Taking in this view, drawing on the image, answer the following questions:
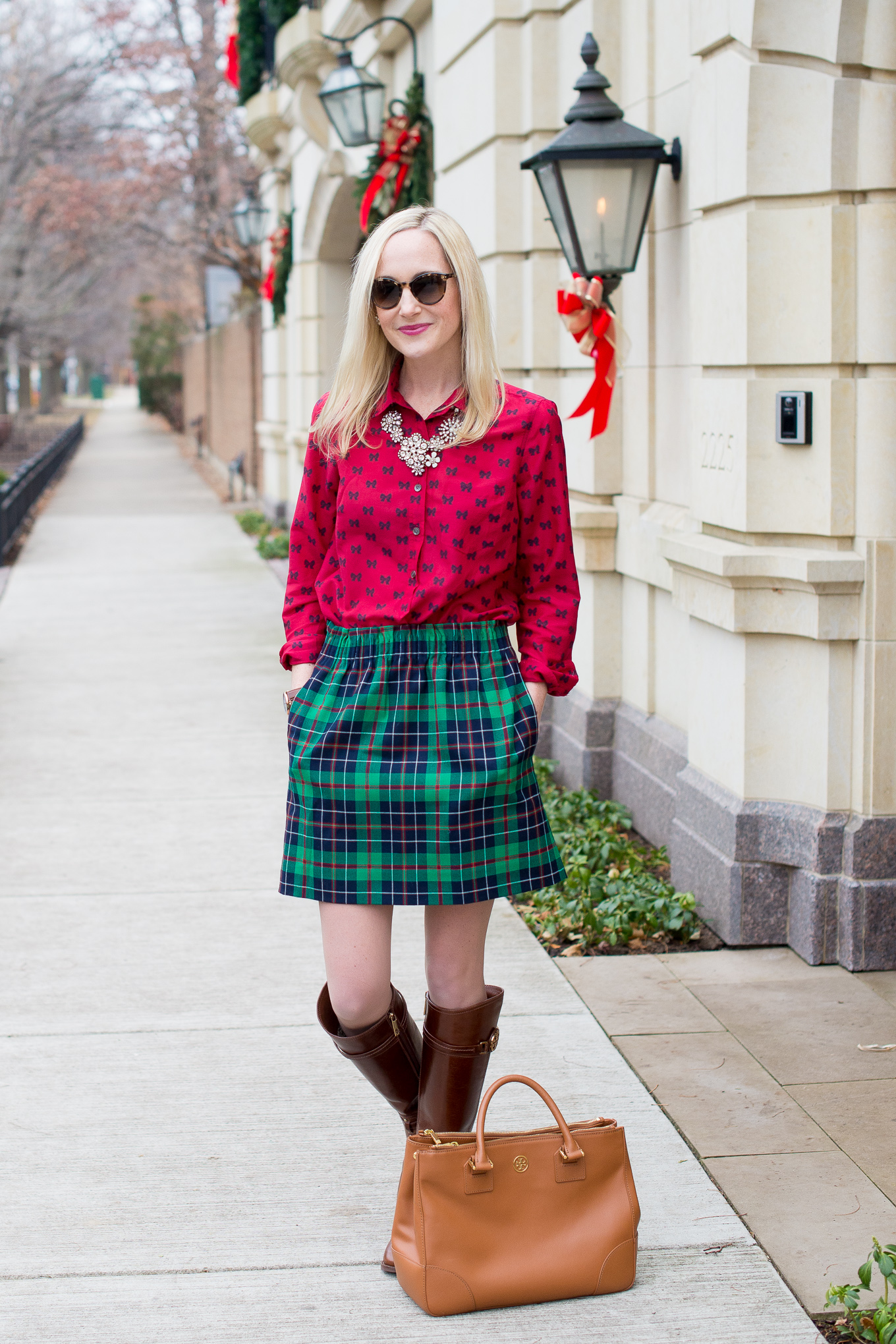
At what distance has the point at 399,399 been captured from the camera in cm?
305

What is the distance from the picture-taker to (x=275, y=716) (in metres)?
8.76

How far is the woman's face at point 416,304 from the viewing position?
295 centimetres

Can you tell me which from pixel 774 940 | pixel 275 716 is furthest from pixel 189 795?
pixel 774 940

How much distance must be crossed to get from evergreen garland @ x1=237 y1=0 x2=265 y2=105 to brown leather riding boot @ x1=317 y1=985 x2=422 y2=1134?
52.1 ft

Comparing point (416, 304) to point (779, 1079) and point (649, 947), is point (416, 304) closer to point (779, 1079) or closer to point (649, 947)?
point (779, 1079)

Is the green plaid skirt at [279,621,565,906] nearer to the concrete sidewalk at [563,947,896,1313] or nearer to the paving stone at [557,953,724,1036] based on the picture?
the concrete sidewalk at [563,947,896,1313]

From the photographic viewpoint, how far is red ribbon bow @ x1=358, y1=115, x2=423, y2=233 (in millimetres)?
9617

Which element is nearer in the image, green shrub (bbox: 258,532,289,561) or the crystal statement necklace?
the crystal statement necklace

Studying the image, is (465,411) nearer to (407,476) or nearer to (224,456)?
(407,476)

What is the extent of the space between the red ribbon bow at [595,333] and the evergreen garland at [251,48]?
12662 millimetres

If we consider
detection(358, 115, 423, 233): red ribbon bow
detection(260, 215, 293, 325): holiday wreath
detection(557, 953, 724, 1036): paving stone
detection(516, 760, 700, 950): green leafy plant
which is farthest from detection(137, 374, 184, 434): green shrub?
detection(557, 953, 724, 1036): paving stone

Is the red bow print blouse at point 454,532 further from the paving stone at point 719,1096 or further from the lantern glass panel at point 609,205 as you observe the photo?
the lantern glass panel at point 609,205

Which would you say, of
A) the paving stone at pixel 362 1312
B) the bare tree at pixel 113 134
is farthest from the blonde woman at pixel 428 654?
the bare tree at pixel 113 134

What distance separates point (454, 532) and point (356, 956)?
2.76 ft
